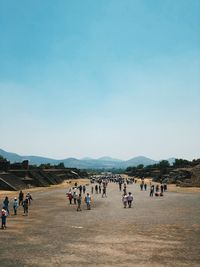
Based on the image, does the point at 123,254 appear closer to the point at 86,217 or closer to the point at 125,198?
the point at 86,217

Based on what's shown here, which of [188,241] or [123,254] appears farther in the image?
[188,241]

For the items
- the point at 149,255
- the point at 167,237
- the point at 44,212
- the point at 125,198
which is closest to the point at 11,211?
the point at 44,212

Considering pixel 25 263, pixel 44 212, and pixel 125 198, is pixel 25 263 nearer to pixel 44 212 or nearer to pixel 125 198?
pixel 44 212

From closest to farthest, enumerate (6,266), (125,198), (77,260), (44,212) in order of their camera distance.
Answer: (6,266), (77,260), (44,212), (125,198)

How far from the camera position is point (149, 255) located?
46.0 feet

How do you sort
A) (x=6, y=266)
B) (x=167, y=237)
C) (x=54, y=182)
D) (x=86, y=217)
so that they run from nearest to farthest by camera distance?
(x=6, y=266), (x=167, y=237), (x=86, y=217), (x=54, y=182)

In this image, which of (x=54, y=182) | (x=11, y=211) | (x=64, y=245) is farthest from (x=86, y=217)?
(x=54, y=182)

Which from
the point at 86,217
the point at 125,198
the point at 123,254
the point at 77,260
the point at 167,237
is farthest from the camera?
the point at 125,198

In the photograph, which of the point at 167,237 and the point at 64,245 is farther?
the point at 167,237

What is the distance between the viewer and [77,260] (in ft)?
43.2

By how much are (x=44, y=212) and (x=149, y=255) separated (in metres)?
16.5

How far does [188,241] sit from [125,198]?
16393 mm

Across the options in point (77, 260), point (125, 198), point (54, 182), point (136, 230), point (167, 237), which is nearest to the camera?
point (77, 260)

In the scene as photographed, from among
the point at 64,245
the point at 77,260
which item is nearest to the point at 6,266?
the point at 77,260
